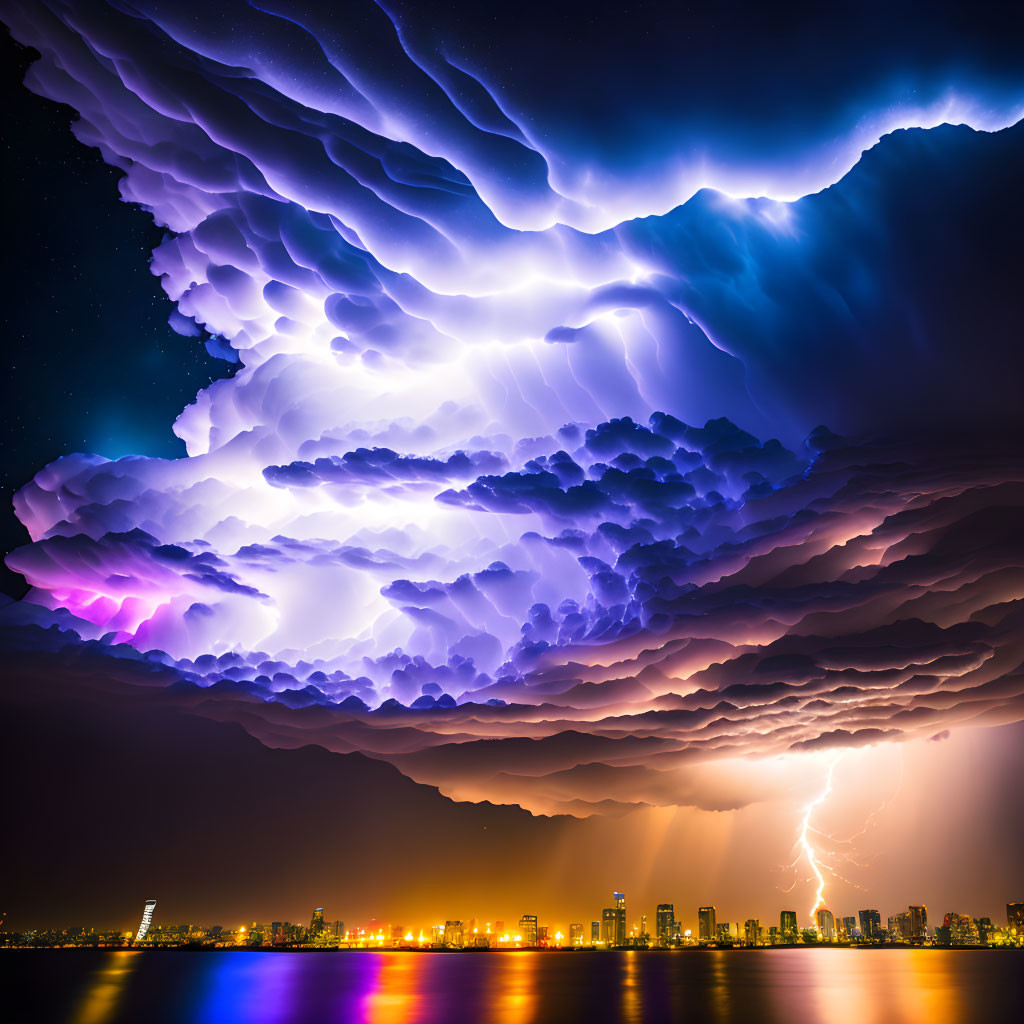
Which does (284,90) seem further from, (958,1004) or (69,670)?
(958,1004)

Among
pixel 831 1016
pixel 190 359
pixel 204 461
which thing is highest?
pixel 190 359

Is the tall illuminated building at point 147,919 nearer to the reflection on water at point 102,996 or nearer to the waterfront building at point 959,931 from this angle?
the reflection on water at point 102,996

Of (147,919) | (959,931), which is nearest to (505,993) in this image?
(147,919)

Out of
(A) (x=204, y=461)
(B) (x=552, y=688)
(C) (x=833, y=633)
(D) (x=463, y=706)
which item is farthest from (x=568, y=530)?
(A) (x=204, y=461)

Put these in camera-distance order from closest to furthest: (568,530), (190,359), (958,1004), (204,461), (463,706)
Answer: (568,530) → (463,706) → (204,461) → (190,359) → (958,1004)

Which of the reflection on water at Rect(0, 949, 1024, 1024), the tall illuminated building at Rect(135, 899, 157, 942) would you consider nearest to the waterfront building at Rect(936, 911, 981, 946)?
the reflection on water at Rect(0, 949, 1024, 1024)

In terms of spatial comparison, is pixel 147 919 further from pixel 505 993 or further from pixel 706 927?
pixel 706 927
